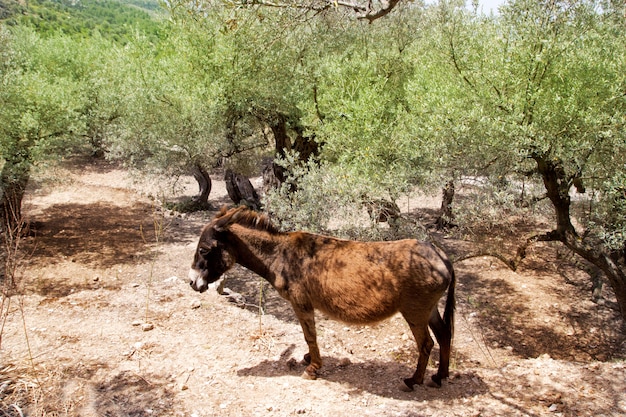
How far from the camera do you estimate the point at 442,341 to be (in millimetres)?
6113

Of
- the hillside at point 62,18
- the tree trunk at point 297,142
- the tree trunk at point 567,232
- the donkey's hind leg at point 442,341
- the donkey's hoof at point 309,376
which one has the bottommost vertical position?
the donkey's hoof at point 309,376

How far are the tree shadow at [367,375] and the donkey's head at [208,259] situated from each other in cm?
135

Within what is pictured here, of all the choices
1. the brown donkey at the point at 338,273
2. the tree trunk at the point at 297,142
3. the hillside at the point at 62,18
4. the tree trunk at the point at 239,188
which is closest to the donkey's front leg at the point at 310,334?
the brown donkey at the point at 338,273

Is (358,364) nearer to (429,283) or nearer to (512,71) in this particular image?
(429,283)

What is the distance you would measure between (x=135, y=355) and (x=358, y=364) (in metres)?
3.23

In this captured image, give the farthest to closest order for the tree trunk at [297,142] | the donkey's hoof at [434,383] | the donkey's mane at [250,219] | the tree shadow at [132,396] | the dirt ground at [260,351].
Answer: the tree trunk at [297,142] < the donkey's mane at [250,219] < the donkey's hoof at [434,383] < the dirt ground at [260,351] < the tree shadow at [132,396]

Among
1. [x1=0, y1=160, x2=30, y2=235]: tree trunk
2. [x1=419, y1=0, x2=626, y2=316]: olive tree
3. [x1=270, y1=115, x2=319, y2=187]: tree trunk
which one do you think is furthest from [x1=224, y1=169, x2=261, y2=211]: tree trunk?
[x1=419, y1=0, x2=626, y2=316]: olive tree

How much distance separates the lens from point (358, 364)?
6.62 m

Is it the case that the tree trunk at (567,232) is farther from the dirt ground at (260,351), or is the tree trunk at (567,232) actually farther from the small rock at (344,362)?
the small rock at (344,362)

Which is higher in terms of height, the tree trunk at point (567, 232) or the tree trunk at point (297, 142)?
the tree trunk at point (297, 142)

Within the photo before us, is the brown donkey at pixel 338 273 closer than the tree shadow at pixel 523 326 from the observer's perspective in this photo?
Yes

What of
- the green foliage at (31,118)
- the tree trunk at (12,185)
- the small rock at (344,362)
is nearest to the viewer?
the small rock at (344,362)

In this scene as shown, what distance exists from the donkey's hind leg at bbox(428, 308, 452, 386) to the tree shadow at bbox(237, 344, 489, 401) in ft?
0.53

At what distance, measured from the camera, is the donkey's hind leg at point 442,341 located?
236 inches
